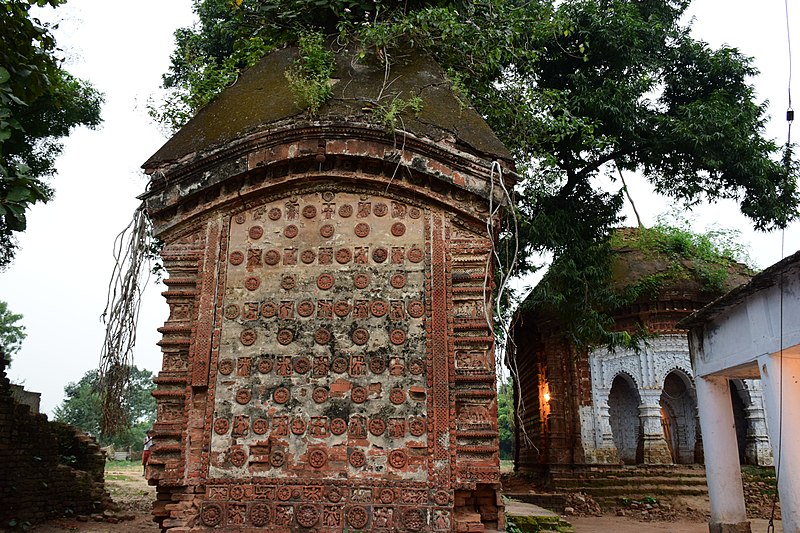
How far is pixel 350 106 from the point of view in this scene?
6348 millimetres

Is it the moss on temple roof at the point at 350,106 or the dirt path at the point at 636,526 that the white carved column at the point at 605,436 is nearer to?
the dirt path at the point at 636,526

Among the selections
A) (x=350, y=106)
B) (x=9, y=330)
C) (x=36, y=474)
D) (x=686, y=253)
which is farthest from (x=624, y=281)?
(x=9, y=330)

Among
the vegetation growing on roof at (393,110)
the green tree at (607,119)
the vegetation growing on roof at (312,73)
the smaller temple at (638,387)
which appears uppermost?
the green tree at (607,119)

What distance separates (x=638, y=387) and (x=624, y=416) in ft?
5.88

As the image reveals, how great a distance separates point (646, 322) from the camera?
1515 centimetres

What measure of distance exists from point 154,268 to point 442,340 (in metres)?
9.13

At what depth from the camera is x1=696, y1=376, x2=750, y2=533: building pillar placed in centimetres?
884

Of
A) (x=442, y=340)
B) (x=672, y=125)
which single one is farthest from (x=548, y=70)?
(x=442, y=340)

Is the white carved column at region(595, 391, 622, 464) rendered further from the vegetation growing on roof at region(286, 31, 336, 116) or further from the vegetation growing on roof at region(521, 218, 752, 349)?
the vegetation growing on roof at region(286, 31, 336, 116)

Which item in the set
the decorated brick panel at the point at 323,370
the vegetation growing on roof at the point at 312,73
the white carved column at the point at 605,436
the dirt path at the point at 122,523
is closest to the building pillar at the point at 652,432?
the white carved column at the point at 605,436

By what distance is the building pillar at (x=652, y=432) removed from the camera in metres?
14.1

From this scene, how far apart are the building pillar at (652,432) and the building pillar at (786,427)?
7.11m

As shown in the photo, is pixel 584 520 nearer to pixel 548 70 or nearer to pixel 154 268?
pixel 548 70

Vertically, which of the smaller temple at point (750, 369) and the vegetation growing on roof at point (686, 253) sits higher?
the vegetation growing on roof at point (686, 253)
